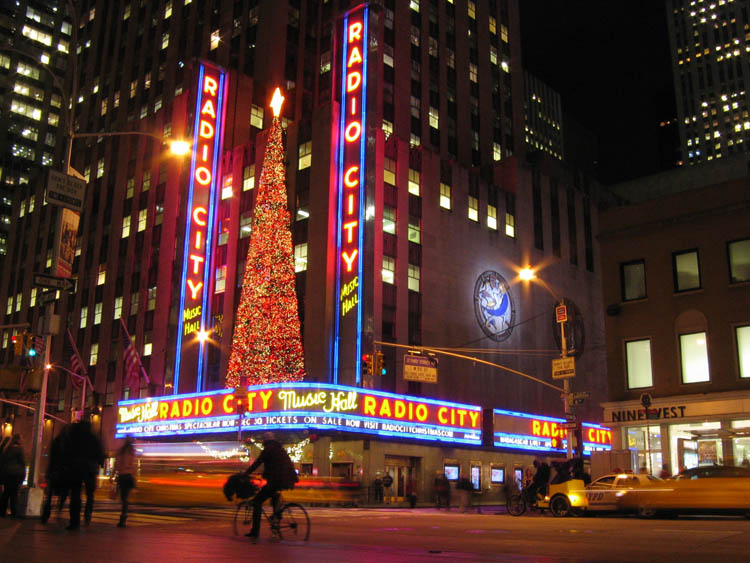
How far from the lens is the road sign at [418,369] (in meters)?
34.0

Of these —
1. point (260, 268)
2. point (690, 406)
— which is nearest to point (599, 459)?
point (690, 406)

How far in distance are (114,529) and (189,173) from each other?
4481 cm

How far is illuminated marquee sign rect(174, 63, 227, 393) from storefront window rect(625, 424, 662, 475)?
30019 mm

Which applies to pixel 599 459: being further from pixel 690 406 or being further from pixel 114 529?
pixel 114 529

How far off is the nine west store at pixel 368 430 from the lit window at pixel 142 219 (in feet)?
62.6

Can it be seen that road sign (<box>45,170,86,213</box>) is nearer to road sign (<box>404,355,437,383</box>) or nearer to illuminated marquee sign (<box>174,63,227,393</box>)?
road sign (<box>404,355,437,383</box>)

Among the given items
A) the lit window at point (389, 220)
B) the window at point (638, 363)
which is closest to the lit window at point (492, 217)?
the lit window at point (389, 220)

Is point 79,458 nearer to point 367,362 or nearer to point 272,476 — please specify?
point 272,476

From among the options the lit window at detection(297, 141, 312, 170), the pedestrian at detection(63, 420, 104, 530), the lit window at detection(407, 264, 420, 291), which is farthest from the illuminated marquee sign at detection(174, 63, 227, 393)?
the pedestrian at detection(63, 420, 104, 530)

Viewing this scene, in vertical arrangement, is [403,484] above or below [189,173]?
below

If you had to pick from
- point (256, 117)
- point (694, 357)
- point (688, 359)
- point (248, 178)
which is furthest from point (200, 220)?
point (694, 357)

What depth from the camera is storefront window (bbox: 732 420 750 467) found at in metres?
30.3

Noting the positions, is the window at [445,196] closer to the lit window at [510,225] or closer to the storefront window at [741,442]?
the lit window at [510,225]

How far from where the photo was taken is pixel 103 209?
2852 inches
